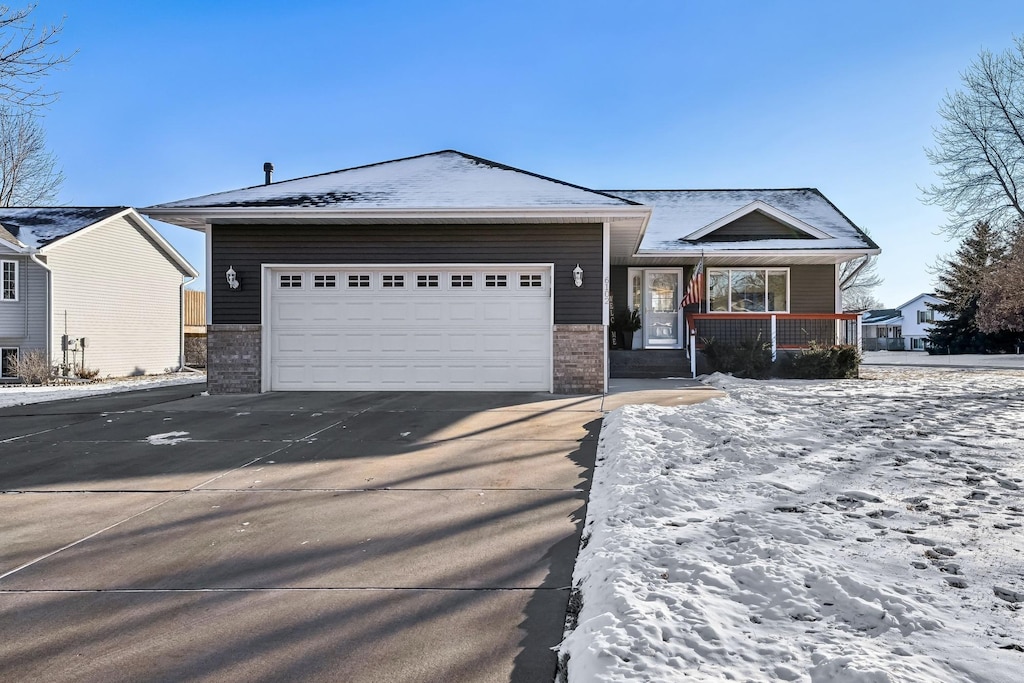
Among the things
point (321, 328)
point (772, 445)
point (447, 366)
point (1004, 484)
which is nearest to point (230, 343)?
point (321, 328)

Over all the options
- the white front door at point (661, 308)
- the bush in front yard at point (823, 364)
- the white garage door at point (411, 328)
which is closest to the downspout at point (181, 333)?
the white garage door at point (411, 328)

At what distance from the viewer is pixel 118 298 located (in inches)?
846

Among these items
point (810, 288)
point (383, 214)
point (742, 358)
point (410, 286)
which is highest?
point (383, 214)

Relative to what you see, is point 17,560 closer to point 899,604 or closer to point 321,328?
point 899,604

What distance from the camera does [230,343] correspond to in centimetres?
1159

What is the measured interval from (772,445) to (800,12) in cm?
895

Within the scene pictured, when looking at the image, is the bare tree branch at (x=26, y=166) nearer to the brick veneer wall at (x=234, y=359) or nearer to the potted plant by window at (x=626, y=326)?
the brick veneer wall at (x=234, y=359)

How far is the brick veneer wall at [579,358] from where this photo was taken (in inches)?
443

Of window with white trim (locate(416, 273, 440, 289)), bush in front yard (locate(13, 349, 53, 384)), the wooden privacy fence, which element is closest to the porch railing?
window with white trim (locate(416, 273, 440, 289))

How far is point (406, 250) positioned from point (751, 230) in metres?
9.83

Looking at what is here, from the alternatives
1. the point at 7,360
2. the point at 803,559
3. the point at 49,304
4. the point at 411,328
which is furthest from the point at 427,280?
the point at 7,360

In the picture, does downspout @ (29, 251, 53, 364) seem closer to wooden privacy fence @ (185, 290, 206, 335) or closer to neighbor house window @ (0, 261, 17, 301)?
neighbor house window @ (0, 261, 17, 301)

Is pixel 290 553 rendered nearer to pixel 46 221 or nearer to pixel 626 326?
pixel 626 326

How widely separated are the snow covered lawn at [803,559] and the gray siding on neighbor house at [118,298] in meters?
19.7
